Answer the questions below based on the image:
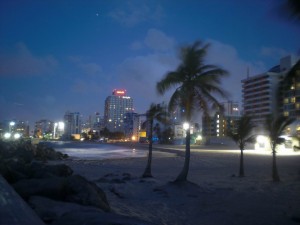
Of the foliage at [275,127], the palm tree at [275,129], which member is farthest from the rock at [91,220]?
the foliage at [275,127]

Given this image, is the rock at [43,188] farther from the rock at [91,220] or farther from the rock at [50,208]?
the rock at [91,220]

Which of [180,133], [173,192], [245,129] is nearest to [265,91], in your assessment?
[180,133]

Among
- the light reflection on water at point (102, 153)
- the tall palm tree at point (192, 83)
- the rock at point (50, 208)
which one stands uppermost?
the tall palm tree at point (192, 83)

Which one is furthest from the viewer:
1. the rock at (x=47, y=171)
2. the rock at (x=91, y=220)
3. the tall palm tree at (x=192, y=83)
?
the tall palm tree at (x=192, y=83)

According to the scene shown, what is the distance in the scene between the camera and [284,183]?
59.2 feet

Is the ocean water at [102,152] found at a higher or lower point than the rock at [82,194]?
lower

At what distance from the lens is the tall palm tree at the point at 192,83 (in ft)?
53.2

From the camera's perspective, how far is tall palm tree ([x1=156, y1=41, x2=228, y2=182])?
16219 mm

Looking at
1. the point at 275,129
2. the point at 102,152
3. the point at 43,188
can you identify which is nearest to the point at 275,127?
the point at 275,129

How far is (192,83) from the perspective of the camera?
1639 cm

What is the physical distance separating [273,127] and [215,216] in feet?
35.0

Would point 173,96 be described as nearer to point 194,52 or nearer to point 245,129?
point 194,52

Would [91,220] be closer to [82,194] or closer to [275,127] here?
[82,194]

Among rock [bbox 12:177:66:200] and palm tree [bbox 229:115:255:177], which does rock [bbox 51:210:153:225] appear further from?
palm tree [bbox 229:115:255:177]
